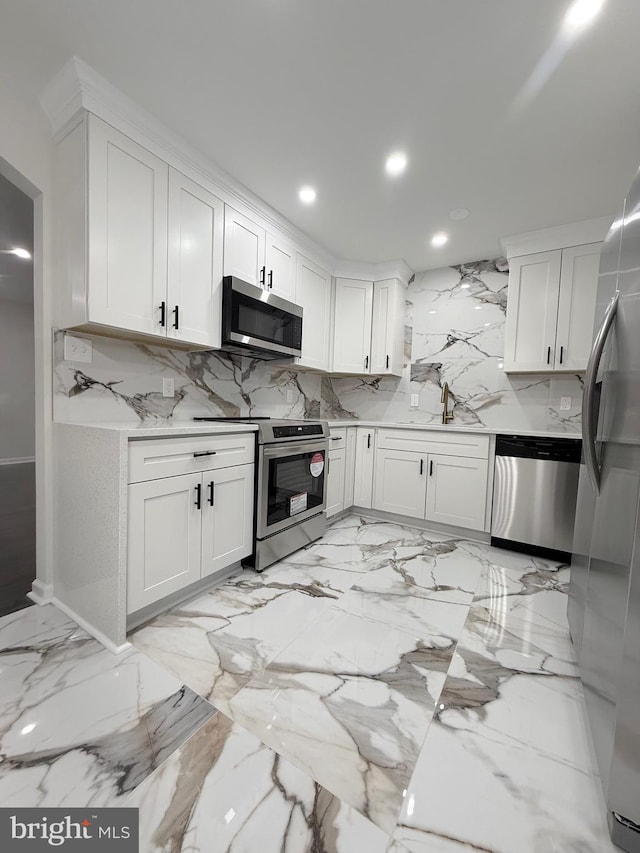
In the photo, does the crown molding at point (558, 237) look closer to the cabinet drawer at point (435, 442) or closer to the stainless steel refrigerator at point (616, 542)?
the cabinet drawer at point (435, 442)

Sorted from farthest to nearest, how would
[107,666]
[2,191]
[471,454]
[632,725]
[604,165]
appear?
[471,454], [2,191], [604,165], [107,666], [632,725]

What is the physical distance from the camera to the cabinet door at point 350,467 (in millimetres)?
3365

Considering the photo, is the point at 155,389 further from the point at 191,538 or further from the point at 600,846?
the point at 600,846

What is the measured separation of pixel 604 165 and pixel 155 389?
9.82 ft

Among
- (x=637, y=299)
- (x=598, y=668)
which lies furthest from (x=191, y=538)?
(x=637, y=299)

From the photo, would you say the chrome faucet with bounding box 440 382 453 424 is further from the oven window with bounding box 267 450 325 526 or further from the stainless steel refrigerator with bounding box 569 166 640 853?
the stainless steel refrigerator with bounding box 569 166 640 853

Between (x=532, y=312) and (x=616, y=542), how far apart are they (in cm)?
250

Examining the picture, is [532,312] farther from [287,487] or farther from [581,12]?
[287,487]

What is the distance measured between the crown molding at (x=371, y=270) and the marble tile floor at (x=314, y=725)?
9.75ft

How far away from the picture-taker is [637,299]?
94cm

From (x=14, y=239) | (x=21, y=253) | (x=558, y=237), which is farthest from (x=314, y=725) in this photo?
(x=21, y=253)

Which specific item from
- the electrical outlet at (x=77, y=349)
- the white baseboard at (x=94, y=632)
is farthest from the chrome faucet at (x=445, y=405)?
the white baseboard at (x=94, y=632)

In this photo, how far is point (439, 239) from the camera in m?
3.05

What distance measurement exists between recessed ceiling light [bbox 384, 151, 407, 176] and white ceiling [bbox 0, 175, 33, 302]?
253cm
